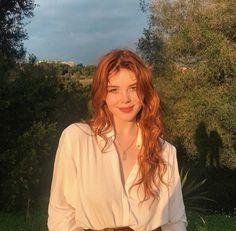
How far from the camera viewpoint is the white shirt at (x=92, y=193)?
209cm

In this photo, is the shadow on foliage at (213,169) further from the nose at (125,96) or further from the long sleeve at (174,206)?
the nose at (125,96)

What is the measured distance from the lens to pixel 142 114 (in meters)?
2.31

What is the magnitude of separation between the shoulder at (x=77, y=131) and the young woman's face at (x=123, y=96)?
0.44ft

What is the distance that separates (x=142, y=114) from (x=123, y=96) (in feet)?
0.56

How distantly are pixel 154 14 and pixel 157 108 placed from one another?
51.9 feet

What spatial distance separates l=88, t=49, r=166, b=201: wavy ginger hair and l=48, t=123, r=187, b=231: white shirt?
0.05 m

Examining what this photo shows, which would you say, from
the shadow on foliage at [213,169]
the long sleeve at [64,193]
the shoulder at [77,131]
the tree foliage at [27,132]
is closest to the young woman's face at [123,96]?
the shoulder at [77,131]

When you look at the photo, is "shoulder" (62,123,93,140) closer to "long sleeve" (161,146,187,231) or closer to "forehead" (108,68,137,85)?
"forehead" (108,68,137,85)

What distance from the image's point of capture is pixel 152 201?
2188mm

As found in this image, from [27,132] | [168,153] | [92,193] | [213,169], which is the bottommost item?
[213,169]

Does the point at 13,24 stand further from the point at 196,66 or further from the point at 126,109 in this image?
the point at 126,109

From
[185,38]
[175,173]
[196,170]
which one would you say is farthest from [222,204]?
[175,173]

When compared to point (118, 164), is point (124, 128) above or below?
above

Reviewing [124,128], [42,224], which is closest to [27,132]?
[42,224]
